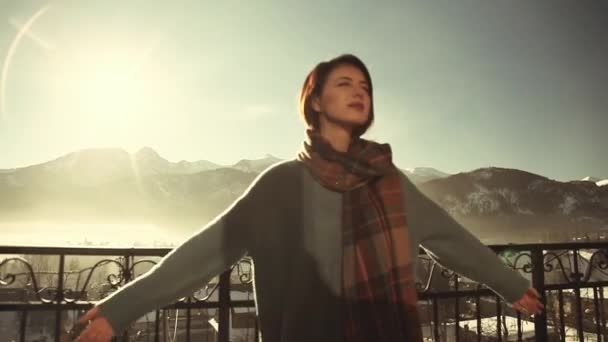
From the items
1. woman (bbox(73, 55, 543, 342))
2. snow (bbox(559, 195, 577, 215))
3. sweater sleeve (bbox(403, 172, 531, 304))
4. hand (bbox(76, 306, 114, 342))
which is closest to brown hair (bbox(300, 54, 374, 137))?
woman (bbox(73, 55, 543, 342))

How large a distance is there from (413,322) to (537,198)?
317 feet

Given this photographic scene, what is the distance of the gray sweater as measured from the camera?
1529mm

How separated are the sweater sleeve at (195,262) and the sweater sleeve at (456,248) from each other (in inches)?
32.1

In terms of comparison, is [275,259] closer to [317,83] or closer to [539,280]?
[317,83]

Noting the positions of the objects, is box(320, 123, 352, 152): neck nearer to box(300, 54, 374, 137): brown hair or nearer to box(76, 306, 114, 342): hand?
box(300, 54, 374, 137): brown hair

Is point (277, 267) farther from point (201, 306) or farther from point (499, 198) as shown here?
point (499, 198)

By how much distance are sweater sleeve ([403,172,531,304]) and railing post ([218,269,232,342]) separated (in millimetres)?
1298

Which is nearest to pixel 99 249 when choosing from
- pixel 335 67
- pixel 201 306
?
pixel 201 306

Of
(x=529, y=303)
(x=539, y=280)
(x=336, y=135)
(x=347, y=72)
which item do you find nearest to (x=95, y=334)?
(x=336, y=135)

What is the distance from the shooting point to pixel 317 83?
1.94 m

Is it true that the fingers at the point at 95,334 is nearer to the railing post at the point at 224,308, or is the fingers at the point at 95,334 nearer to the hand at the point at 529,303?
the railing post at the point at 224,308

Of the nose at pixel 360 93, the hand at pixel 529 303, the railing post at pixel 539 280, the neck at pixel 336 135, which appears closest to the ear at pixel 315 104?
the neck at pixel 336 135

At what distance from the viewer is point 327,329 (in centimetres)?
157

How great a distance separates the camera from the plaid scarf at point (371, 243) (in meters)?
1.57
